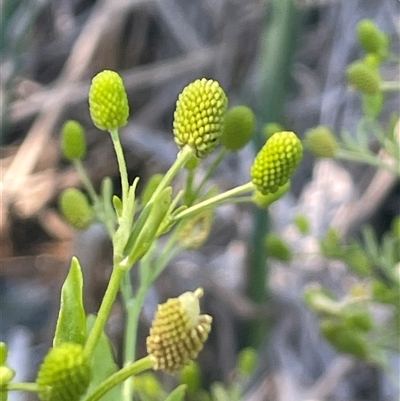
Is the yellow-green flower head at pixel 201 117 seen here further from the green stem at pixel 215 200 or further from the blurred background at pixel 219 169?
the blurred background at pixel 219 169

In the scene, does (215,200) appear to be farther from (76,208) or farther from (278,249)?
(278,249)

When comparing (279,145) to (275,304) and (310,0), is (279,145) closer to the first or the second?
(275,304)

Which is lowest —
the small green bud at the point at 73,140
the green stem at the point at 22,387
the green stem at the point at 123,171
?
the green stem at the point at 22,387

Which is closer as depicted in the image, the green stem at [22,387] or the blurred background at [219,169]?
the green stem at [22,387]

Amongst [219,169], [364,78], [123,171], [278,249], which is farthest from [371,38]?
[219,169]

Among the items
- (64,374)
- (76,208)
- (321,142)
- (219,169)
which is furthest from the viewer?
(219,169)

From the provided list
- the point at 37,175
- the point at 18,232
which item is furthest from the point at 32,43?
the point at 18,232

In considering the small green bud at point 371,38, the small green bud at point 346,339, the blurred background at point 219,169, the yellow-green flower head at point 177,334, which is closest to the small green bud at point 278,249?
the small green bud at point 346,339
